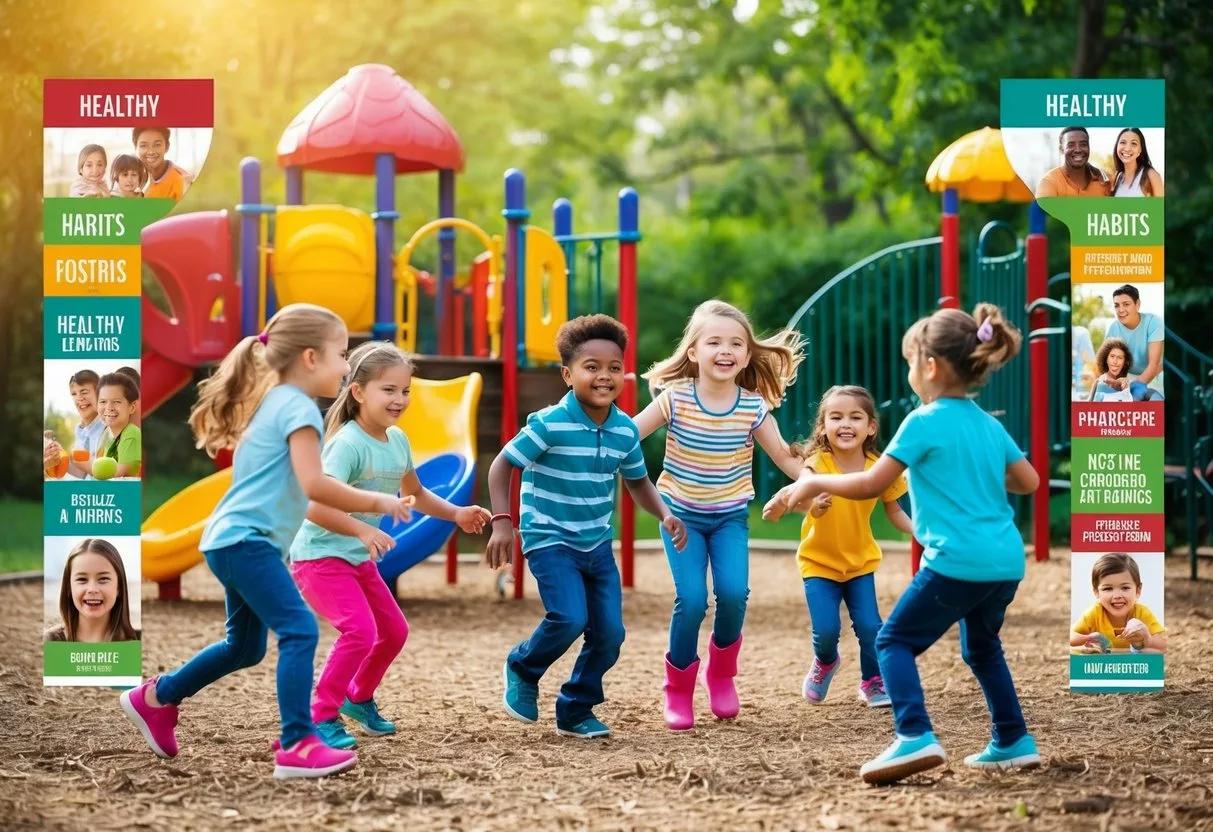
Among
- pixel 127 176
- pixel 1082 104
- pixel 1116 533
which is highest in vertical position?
pixel 1082 104

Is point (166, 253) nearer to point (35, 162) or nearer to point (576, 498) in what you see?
point (576, 498)

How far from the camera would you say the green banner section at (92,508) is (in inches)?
235

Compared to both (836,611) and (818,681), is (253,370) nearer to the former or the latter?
(836,611)

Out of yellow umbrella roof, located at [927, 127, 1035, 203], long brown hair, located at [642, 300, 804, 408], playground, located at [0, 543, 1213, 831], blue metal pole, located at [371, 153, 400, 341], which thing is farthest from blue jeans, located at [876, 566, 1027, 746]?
blue metal pole, located at [371, 153, 400, 341]

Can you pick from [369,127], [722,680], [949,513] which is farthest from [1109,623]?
[369,127]

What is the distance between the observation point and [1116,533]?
6043 millimetres

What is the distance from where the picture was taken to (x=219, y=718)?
19.7 feet

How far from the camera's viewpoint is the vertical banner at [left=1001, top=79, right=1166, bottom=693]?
601 cm

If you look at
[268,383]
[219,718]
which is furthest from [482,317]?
[268,383]

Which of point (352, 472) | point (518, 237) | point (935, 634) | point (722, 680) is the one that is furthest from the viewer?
point (518, 237)

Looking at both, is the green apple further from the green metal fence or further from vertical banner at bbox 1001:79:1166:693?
the green metal fence

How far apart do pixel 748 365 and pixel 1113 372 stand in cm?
146

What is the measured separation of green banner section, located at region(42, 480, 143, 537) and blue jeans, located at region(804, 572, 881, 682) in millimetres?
2729

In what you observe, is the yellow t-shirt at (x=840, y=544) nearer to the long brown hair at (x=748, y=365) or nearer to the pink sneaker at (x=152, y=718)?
the long brown hair at (x=748, y=365)
